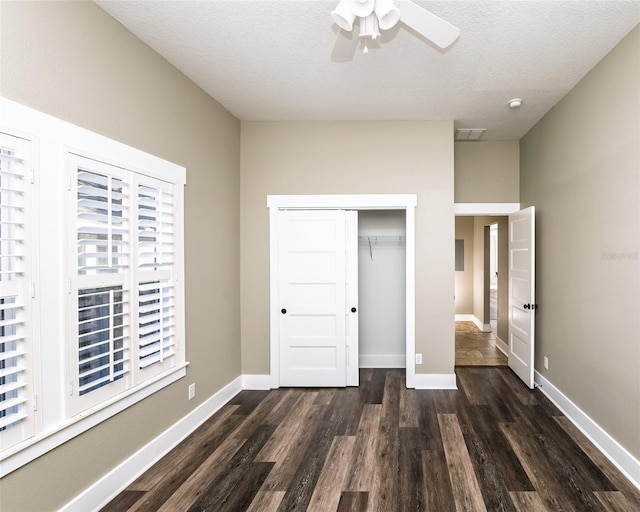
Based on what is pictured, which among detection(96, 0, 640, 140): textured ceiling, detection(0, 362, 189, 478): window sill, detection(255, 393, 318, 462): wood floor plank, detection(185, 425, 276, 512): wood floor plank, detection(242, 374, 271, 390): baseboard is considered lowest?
detection(255, 393, 318, 462): wood floor plank

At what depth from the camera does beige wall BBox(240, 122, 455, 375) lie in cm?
381

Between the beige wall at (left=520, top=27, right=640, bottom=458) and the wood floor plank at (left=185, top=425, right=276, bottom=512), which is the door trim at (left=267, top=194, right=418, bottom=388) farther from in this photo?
the beige wall at (left=520, top=27, right=640, bottom=458)

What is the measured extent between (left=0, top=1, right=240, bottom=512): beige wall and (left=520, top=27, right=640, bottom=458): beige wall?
3.17 metres

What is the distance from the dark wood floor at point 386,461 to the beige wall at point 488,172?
235cm

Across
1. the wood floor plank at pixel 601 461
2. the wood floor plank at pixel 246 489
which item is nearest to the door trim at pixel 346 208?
the wood floor plank at pixel 601 461

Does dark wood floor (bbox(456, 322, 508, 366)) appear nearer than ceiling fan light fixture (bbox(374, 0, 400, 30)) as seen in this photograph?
No

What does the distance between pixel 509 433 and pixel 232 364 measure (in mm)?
2592

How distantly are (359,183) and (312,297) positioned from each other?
52.9 inches

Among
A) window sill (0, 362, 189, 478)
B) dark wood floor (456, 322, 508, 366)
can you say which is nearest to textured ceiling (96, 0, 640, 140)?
window sill (0, 362, 189, 478)

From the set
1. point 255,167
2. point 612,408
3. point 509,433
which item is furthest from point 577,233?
point 255,167

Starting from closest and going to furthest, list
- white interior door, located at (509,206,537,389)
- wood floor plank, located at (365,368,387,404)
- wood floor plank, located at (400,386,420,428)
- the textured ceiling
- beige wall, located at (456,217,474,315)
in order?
the textured ceiling
wood floor plank, located at (400,386,420,428)
wood floor plank, located at (365,368,387,404)
white interior door, located at (509,206,537,389)
beige wall, located at (456,217,474,315)

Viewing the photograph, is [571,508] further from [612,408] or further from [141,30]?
[141,30]

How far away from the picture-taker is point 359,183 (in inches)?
152

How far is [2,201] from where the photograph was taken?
1.56m
